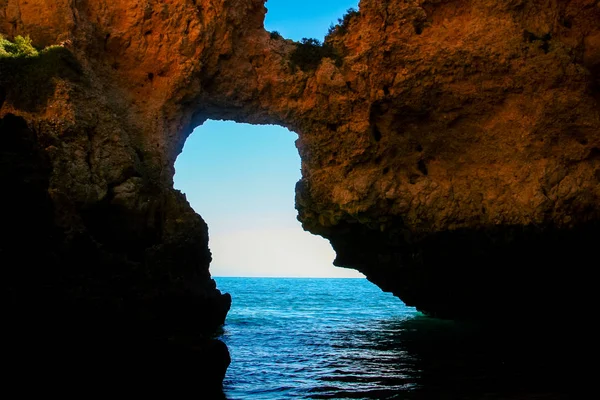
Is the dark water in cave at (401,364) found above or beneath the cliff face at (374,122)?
beneath

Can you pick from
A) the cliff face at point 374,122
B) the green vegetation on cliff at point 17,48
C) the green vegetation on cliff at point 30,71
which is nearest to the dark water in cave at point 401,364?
the cliff face at point 374,122

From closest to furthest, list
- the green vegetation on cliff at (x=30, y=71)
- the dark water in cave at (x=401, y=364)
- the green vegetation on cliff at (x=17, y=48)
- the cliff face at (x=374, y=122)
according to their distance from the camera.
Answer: the dark water in cave at (x=401, y=364) < the green vegetation on cliff at (x=30, y=71) < the green vegetation on cliff at (x=17, y=48) < the cliff face at (x=374, y=122)

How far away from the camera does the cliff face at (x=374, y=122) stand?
1415 centimetres

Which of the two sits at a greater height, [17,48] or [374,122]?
[17,48]

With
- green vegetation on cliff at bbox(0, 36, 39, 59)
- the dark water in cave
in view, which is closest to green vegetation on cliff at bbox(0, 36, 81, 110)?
green vegetation on cliff at bbox(0, 36, 39, 59)

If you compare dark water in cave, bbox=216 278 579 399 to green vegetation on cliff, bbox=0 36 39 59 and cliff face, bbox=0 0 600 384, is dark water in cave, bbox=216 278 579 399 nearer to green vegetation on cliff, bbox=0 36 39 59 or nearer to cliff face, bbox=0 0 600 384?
cliff face, bbox=0 0 600 384

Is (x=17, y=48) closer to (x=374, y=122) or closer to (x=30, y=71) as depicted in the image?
(x=30, y=71)

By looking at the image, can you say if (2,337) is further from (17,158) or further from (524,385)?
(524,385)

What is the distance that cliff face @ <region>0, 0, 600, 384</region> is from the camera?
1415 cm

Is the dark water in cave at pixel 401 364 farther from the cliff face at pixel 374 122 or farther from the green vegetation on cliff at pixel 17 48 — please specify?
the green vegetation on cliff at pixel 17 48

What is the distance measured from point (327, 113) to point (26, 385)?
41.3 ft

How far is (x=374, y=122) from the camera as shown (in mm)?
17375

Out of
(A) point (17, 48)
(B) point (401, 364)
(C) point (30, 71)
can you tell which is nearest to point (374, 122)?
(B) point (401, 364)

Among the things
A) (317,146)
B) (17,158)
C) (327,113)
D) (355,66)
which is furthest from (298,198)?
(17,158)
